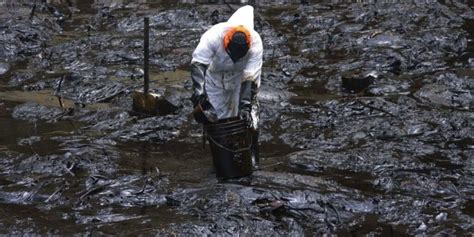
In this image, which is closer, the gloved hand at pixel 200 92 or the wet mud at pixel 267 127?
the wet mud at pixel 267 127

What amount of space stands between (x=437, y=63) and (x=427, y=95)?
5.45 ft

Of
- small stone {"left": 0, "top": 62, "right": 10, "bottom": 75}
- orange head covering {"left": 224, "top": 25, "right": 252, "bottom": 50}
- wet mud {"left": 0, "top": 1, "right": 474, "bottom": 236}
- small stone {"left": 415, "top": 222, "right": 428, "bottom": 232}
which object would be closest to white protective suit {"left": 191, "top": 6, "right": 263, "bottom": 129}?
orange head covering {"left": 224, "top": 25, "right": 252, "bottom": 50}

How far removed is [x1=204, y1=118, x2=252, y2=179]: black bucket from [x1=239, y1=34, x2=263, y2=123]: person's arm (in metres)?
0.23

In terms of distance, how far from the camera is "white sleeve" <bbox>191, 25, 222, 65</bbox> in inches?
248

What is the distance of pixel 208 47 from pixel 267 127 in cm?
227

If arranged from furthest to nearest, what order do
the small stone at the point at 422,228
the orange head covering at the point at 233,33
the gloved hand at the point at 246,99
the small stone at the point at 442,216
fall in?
the gloved hand at the point at 246,99
the orange head covering at the point at 233,33
the small stone at the point at 442,216
the small stone at the point at 422,228

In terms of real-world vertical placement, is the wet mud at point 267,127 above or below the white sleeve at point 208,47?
below

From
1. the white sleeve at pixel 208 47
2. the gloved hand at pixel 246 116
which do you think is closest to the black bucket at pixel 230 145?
the gloved hand at pixel 246 116

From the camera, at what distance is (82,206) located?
611 cm

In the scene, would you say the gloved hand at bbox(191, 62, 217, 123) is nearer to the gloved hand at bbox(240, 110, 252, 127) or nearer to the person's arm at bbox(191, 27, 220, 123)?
the person's arm at bbox(191, 27, 220, 123)

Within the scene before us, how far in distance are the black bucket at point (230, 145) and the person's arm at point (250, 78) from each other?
0.74 feet

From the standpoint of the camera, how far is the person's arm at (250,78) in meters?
6.38

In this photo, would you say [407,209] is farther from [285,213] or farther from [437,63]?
[437,63]

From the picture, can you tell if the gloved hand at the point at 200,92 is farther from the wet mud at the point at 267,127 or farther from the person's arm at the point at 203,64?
the wet mud at the point at 267,127
